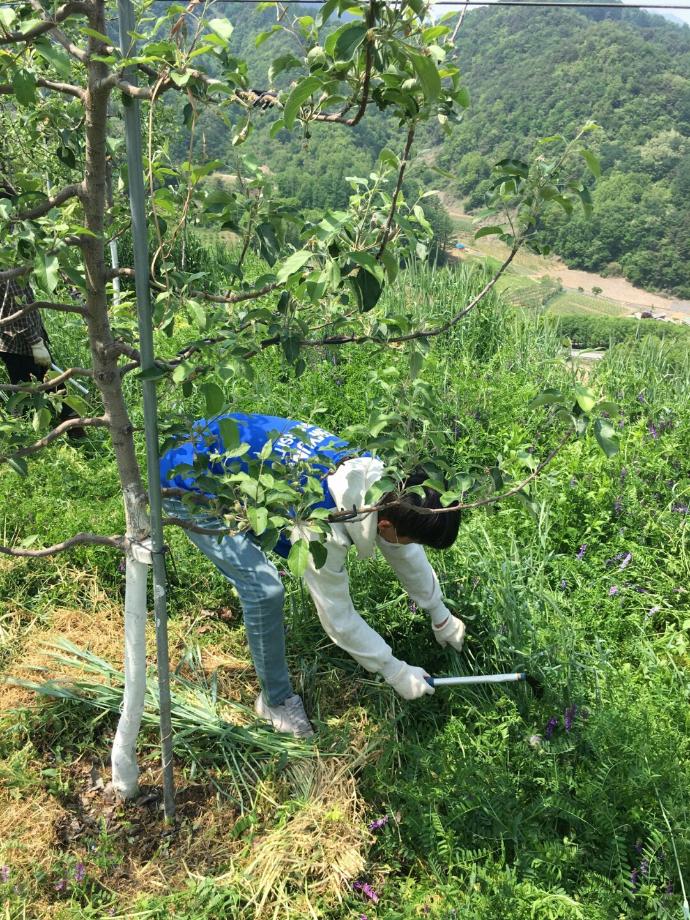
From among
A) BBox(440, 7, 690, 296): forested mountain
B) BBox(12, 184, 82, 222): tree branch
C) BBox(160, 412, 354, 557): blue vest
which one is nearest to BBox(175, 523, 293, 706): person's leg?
BBox(160, 412, 354, 557): blue vest

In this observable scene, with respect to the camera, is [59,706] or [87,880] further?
[59,706]

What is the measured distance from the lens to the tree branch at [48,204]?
1.31 metres

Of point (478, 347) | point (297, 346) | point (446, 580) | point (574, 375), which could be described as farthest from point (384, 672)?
point (478, 347)

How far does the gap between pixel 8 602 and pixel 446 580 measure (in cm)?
169

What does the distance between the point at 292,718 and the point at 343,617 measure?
444 mm

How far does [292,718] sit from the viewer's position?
7.54 feet

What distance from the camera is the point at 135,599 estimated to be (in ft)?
6.12

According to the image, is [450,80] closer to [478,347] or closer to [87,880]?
[87,880]

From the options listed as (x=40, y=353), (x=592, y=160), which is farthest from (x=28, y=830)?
(x=40, y=353)

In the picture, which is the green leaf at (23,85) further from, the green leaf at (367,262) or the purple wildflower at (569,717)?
the purple wildflower at (569,717)

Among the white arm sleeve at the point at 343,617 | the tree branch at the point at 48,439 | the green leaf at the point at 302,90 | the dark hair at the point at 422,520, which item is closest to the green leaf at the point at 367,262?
the green leaf at the point at 302,90

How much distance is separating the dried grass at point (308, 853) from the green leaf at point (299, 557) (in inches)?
40.7

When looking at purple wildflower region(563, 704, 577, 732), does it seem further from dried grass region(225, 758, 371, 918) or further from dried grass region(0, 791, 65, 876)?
dried grass region(0, 791, 65, 876)

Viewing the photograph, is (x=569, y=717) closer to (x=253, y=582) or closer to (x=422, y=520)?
(x=422, y=520)
